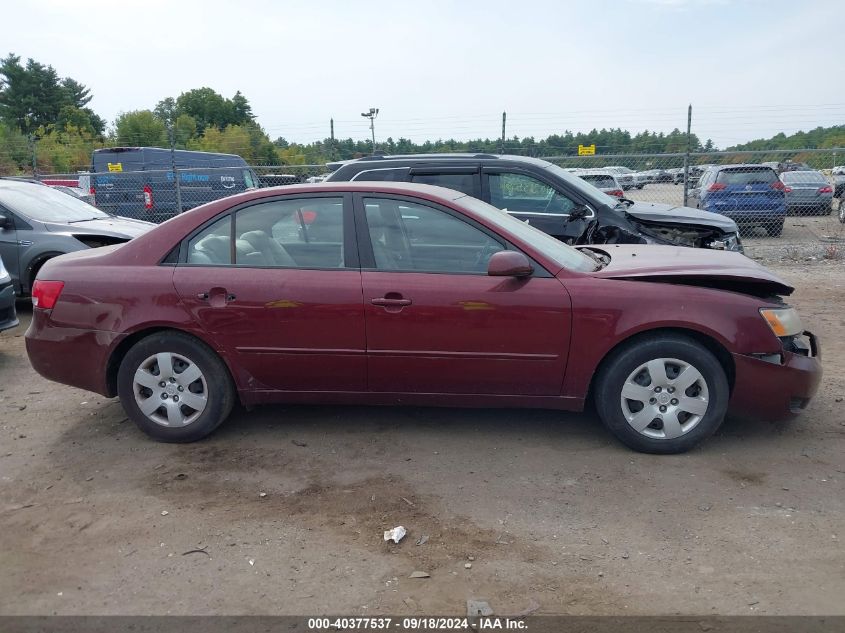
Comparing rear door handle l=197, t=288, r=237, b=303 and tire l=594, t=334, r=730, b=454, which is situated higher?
rear door handle l=197, t=288, r=237, b=303

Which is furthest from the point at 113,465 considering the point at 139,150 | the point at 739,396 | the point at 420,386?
the point at 139,150

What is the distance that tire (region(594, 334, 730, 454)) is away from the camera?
4121 mm

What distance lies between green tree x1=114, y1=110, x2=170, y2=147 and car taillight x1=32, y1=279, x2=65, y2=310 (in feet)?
125

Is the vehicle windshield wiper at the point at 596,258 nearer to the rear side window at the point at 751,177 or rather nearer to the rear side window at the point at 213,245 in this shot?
the rear side window at the point at 213,245

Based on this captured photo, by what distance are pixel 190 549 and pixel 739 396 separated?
10.0 feet

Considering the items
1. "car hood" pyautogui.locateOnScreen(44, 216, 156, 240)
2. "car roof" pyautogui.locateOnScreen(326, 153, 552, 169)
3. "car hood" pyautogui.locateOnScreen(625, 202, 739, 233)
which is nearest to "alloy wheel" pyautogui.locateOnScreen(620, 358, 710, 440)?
"car hood" pyautogui.locateOnScreen(625, 202, 739, 233)

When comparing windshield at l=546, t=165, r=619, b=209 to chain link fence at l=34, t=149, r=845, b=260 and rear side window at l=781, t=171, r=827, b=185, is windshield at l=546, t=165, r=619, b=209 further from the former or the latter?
rear side window at l=781, t=171, r=827, b=185

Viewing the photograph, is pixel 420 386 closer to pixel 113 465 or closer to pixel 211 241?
pixel 211 241

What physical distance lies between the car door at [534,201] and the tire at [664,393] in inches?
115

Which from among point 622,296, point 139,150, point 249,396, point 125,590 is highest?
point 139,150

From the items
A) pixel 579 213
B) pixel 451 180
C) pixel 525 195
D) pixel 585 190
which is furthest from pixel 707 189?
pixel 451 180

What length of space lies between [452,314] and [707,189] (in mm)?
12567

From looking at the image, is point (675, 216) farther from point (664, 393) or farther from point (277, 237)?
point (277, 237)

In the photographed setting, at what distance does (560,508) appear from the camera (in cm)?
366
